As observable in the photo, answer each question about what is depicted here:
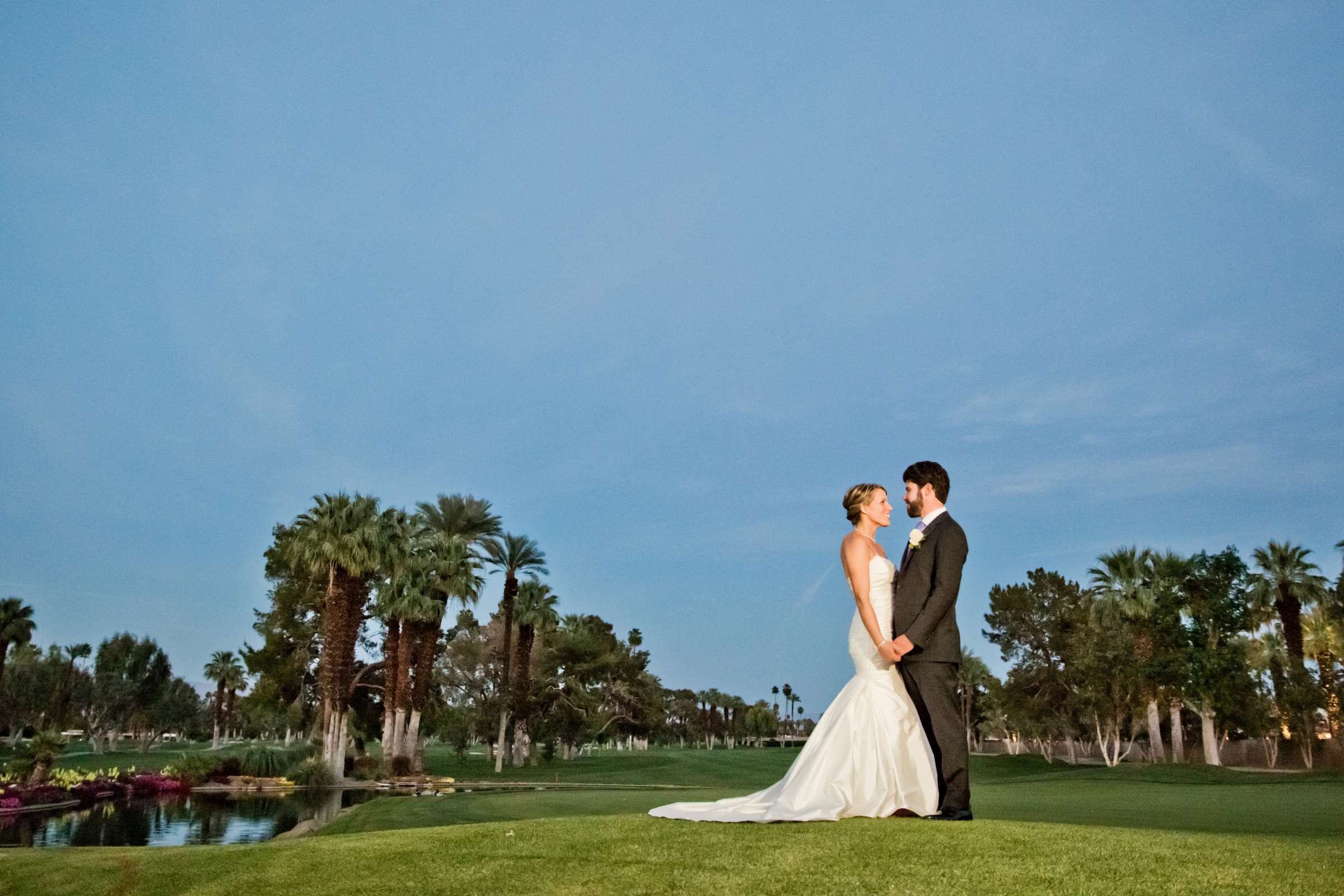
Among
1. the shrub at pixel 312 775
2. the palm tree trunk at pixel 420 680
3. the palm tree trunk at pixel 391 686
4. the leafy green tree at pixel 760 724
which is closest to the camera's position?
the shrub at pixel 312 775

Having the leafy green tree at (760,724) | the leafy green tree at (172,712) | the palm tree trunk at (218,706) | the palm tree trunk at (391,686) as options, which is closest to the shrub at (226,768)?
the palm tree trunk at (391,686)

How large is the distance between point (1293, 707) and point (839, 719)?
49673 mm

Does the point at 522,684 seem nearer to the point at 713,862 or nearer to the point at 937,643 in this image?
the point at 937,643

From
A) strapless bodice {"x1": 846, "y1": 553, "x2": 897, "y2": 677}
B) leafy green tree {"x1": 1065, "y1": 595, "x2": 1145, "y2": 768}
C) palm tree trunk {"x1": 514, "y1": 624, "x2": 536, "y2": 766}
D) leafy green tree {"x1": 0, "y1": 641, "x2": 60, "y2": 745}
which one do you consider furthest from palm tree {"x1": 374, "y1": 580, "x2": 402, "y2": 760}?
leafy green tree {"x1": 0, "y1": 641, "x2": 60, "y2": 745}

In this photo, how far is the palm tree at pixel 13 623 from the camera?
60219mm

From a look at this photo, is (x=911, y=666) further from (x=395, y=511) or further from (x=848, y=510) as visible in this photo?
(x=395, y=511)

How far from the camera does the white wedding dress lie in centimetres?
784

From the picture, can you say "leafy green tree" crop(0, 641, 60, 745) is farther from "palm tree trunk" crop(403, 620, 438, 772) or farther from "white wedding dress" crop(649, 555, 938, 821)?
"white wedding dress" crop(649, 555, 938, 821)

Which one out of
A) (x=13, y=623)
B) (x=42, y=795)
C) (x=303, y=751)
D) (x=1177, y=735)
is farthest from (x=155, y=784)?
(x=1177, y=735)

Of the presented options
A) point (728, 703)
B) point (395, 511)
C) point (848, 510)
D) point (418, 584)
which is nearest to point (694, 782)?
point (418, 584)

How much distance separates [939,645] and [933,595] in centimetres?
43

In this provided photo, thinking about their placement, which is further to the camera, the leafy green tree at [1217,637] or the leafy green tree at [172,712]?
the leafy green tree at [172,712]

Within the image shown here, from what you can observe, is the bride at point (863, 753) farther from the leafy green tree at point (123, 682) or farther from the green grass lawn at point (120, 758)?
the leafy green tree at point (123, 682)

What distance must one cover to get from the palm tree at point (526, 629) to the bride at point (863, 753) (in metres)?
49.4
